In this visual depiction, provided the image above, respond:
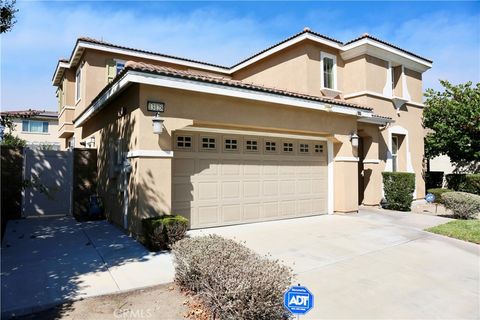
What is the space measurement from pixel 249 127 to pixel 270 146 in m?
1.25

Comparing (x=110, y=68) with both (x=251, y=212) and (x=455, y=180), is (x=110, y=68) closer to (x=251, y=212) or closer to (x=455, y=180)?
(x=251, y=212)

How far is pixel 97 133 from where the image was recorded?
11727 mm

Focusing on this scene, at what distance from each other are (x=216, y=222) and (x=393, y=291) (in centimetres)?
504

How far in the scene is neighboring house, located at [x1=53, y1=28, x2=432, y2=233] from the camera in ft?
24.9

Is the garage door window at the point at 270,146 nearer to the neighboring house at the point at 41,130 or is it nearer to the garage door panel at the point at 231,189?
the garage door panel at the point at 231,189

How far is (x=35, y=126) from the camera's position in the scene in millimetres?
33156

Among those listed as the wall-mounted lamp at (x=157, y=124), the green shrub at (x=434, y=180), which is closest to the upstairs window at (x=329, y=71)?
the wall-mounted lamp at (x=157, y=124)

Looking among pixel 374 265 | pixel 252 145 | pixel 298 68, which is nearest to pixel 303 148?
pixel 252 145

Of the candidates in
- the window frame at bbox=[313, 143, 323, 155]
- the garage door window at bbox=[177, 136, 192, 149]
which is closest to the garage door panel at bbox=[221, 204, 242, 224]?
the garage door window at bbox=[177, 136, 192, 149]

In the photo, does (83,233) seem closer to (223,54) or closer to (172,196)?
(172,196)

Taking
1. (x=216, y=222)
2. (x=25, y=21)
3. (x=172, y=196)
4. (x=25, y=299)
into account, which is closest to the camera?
(x=25, y=299)

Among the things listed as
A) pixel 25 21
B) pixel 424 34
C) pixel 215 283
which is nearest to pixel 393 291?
pixel 215 283

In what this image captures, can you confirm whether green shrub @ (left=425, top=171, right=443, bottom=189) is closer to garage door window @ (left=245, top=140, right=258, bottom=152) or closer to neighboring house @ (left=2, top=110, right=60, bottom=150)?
garage door window @ (left=245, top=140, right=258, bottom=152)

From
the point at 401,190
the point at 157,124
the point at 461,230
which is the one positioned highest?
the point at 157,124
